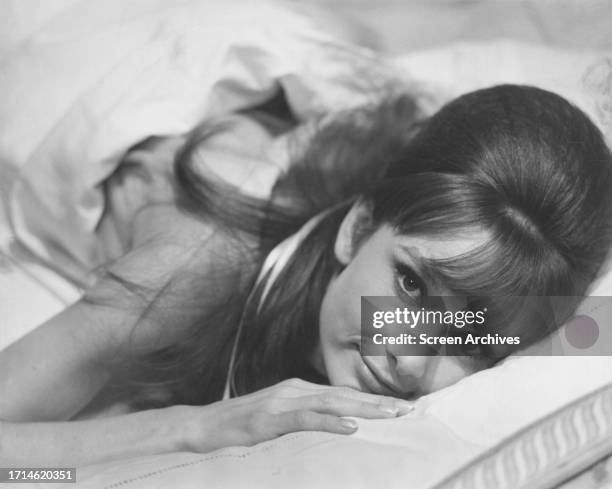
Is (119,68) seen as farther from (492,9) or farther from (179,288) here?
(492,9)

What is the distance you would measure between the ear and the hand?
15cm

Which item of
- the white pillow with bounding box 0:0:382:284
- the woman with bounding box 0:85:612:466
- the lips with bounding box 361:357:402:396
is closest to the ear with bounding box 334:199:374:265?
the woman with bounding box 0:85:612:466

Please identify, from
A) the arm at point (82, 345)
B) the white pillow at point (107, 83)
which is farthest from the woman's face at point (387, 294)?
the white pillow at point (107, 83)

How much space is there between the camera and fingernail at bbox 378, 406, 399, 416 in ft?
2.10

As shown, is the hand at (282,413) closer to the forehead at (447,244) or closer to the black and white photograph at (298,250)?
the black and white photograph at (298,250)

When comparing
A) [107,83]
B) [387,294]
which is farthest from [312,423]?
[107,83]

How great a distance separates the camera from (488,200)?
668 millimetres

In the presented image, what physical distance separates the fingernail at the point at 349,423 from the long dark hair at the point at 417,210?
0.15 meters

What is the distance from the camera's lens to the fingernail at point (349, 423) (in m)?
0.62

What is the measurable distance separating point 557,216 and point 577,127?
10cm

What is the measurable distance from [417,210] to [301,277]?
0.19 m

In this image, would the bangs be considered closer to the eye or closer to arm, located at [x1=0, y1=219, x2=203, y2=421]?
the eye

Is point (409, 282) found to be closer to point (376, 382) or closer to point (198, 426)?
point (376, 382)

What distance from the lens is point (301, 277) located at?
832mm
